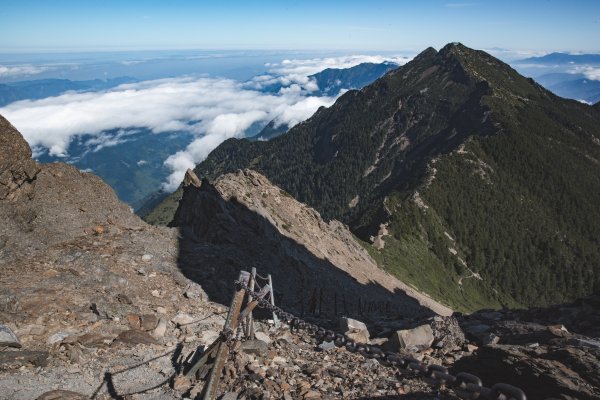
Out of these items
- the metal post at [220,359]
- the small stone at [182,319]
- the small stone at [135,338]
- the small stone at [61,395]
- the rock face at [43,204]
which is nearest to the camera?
the metal post at [220,359]

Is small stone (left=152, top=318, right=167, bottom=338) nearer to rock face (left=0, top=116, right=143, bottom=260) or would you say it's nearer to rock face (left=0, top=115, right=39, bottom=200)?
rock face (left=0, top=116, right=143, bottom=260)

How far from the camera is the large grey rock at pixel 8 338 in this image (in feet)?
37.2

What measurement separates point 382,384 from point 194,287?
975 centimetres

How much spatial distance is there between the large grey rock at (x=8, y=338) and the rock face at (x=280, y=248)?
789 centimetres

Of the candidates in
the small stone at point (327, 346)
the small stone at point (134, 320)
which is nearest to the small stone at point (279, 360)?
the small stone at point (327, 346)

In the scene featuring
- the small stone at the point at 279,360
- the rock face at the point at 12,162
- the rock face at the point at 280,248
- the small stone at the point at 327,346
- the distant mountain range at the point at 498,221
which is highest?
the rock face at the point at 12,162

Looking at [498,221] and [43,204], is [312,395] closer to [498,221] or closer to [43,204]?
[43,204]

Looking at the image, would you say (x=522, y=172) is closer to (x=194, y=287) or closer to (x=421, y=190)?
(x=421, y=190)

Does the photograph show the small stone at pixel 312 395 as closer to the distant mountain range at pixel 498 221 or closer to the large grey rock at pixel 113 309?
the large grey rock at pixel 113 309

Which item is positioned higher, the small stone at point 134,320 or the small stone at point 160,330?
the small stone at point 134,320

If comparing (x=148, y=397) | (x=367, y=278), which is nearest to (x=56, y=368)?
(x=148, y=397)

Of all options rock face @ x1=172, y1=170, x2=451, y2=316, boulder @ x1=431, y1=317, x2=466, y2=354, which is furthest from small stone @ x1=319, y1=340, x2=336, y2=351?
rock face @ x1=172, y1=170, x2=451, y2=316

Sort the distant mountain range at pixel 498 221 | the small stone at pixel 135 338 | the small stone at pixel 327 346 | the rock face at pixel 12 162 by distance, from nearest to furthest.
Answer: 1. the small stone at pixel 135 338
2. the small stone at pixel 327 346
3. the rock face at pixel 12 162
4. the distant mountain range at pixel 498 221

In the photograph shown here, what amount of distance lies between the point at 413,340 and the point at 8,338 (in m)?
12.3
